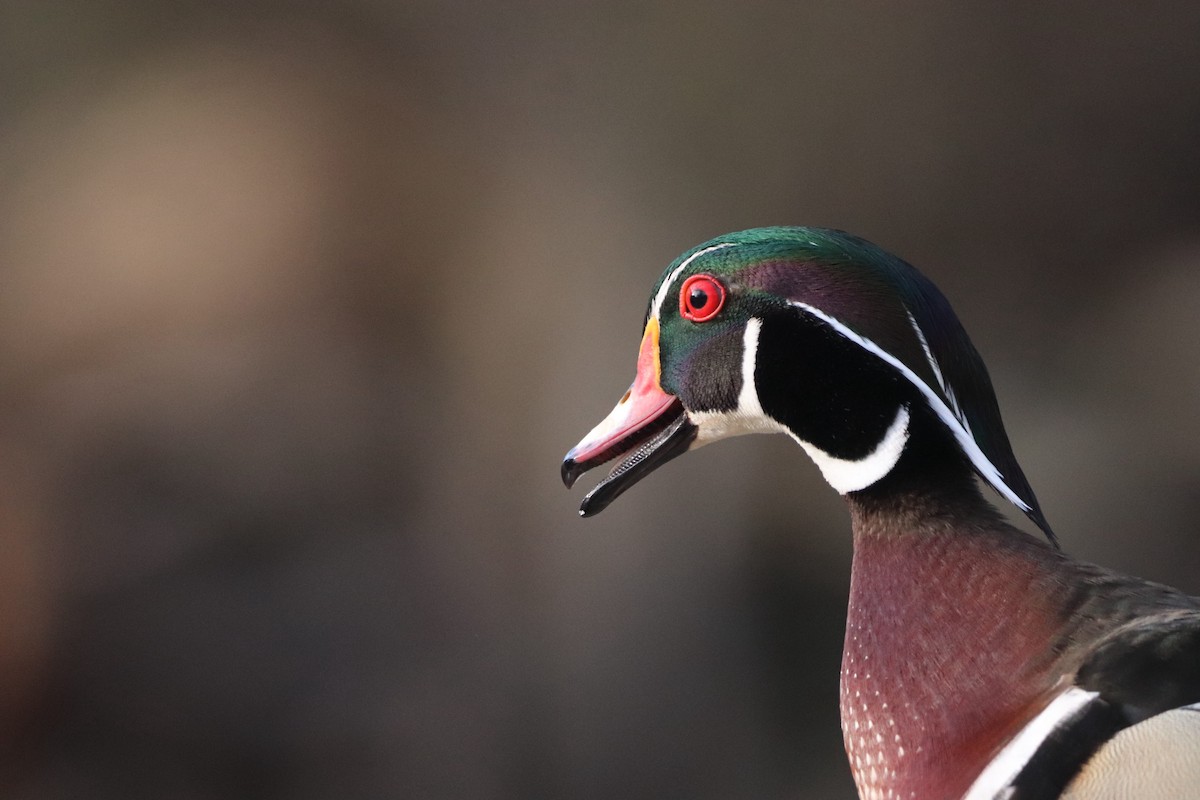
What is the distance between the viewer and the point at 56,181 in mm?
1329

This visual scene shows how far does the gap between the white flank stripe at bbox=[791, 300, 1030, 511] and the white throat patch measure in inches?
0.7

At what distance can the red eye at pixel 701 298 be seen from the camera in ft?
1.77

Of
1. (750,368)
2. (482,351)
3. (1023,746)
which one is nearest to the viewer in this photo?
(1023,746)

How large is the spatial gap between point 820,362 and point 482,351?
949mm

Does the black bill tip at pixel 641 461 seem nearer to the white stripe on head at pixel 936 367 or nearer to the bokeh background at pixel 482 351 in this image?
the white stripe on head at pixel 936 367

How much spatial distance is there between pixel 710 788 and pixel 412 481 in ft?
1.84

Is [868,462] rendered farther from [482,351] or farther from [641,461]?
[482,351]

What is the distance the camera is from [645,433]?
22.9 inches

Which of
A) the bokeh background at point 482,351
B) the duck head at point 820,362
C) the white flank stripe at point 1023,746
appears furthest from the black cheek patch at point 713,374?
the bokeh background at point 482,351

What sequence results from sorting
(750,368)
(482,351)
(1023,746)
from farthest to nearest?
(482,351) < (750,368) < (1023,746)

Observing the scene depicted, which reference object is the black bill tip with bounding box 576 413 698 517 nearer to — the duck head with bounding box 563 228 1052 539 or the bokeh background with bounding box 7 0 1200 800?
the duck head with bounding box 563 228 1052 539

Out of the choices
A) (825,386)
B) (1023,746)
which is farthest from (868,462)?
(1023,746)

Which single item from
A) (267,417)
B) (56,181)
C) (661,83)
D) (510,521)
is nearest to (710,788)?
(510,521)

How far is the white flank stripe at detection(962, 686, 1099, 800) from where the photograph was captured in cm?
42
